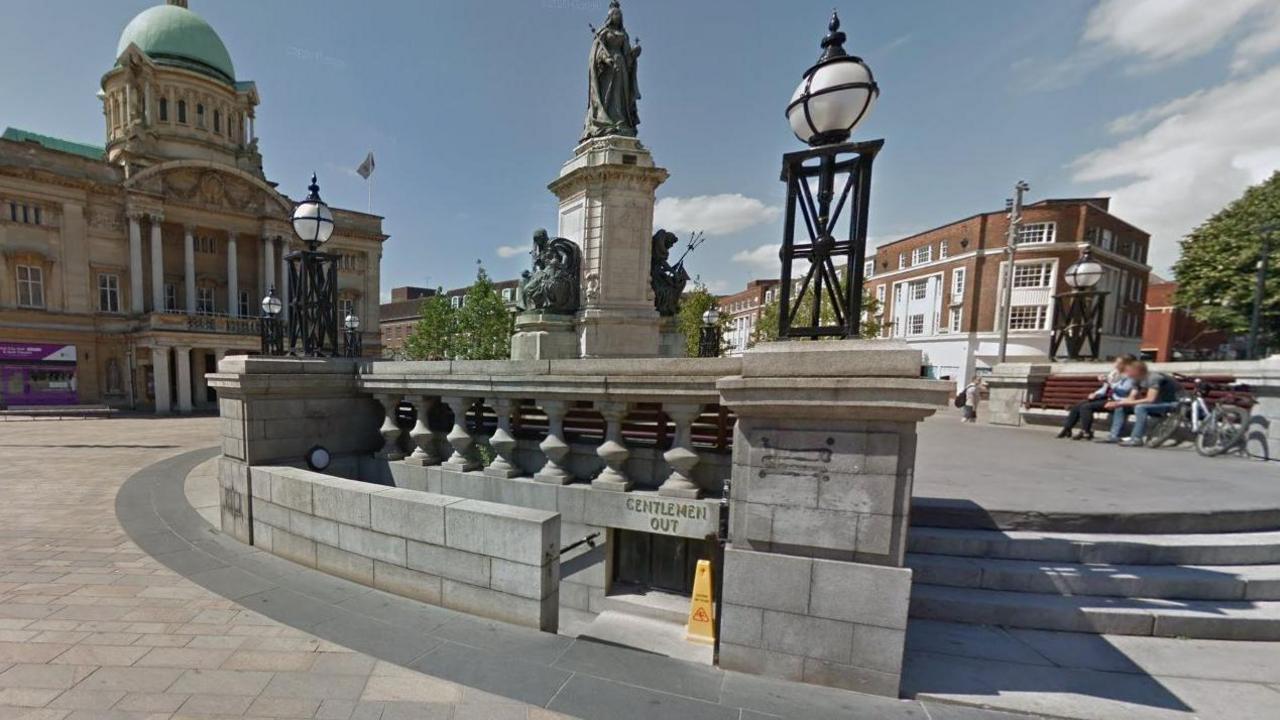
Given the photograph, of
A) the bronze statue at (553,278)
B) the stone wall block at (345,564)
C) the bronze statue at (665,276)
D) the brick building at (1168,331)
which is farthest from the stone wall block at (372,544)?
the brick building at (1168,331)

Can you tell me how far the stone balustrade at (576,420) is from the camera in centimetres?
452

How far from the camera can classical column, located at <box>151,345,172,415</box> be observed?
2719 cm

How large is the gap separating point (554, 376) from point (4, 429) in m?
28.1

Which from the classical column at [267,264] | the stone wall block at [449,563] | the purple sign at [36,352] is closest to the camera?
the stone wall block at [449,563]

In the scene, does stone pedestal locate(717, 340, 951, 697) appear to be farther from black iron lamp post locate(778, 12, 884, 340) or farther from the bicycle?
the bicycle

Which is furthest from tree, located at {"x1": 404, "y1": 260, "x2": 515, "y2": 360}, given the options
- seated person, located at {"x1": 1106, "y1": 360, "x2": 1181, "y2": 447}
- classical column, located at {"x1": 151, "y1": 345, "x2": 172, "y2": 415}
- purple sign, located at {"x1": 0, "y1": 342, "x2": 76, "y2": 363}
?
seated person, located at {"x1": 1106, "y1": 360, "x2": 1181, "y2": 447}

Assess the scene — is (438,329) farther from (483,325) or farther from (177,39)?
(177,39)

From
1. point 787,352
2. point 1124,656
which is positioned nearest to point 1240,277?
point 1124,656

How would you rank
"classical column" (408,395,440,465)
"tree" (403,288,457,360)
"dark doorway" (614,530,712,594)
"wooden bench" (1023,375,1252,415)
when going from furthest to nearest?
"tree" (403,288,457,360) → "wooden bench" (1023,375,1252,415) → "classical column" (408,395,440,465) → "dark doorway" (614,530,712,594)

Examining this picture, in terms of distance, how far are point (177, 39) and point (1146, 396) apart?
57914 millimetres

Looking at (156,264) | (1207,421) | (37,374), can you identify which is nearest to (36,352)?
(37,374)

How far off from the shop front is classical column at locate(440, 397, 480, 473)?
3800 cm

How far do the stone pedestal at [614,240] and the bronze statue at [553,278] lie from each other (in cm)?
25

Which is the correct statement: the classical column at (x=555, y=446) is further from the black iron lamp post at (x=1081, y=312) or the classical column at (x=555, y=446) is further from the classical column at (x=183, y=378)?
the classical column at (x=183, y=378)
